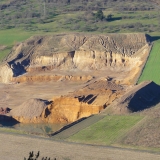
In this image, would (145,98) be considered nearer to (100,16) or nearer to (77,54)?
(77,54)

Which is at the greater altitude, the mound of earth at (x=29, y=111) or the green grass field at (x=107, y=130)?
the green grass field at (x=107, y=130)

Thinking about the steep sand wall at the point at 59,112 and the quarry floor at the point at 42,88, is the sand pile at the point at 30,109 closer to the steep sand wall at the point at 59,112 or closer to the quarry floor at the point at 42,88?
the steep sand wall at the point at 59,112

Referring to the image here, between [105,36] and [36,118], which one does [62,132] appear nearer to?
[36,118]

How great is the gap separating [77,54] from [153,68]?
1262cm

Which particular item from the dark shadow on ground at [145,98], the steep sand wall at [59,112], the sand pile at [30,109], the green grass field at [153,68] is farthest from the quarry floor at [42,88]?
the dark shadow on ground at [145,98]

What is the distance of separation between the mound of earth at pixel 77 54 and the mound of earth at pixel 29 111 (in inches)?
610

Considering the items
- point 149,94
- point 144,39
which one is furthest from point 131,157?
point 144,39

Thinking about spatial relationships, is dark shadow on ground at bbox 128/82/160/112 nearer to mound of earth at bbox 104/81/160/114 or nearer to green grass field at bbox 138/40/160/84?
mound of earth at bbox 104/81/160/114

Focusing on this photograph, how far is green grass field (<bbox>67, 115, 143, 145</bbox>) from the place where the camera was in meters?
39.6

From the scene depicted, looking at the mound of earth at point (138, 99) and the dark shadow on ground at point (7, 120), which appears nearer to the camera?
the mound of earth at point (138, 99)

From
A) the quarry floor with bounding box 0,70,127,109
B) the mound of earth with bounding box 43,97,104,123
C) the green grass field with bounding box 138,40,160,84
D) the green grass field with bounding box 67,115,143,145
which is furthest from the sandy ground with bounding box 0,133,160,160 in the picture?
the green grass field with bounding box 138,40,160,84

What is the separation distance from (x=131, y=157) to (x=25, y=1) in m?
92.8

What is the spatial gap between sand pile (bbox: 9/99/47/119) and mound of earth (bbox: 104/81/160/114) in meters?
7.37

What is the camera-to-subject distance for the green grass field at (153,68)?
2405 inches
